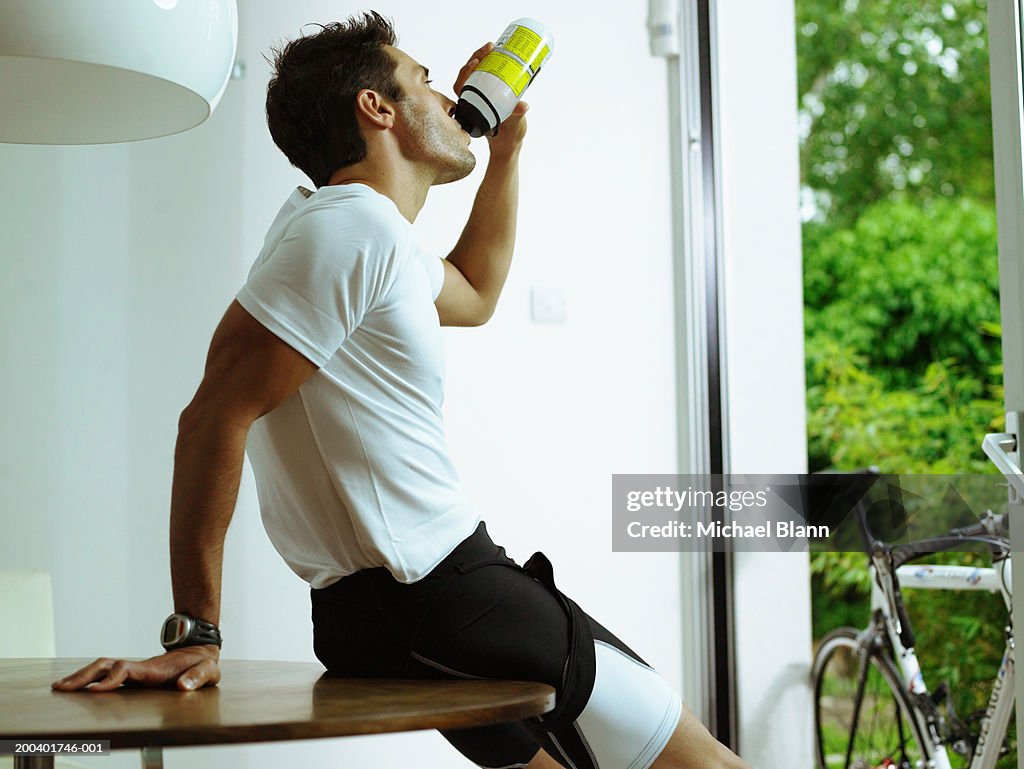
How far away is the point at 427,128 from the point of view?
1342mm

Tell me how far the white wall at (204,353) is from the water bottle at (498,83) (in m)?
1.15

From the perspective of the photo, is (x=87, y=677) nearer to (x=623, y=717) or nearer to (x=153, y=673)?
(x=153, y=673)

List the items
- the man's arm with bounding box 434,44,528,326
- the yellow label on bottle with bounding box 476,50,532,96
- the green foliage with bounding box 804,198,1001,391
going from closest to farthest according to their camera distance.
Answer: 1. the yellow label on bottle with bounding box 476,50,532,96
2. the man's arm with bounding box 434,44,528,326
3. the green foliage with bounding box 804,198,1001,391

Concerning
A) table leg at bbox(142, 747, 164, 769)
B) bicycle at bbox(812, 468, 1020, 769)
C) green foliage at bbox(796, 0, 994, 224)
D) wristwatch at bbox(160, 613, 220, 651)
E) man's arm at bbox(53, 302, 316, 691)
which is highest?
green foliage at bbox(796, 0, 994, 224)

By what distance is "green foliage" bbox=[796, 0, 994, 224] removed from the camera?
6.97 metres

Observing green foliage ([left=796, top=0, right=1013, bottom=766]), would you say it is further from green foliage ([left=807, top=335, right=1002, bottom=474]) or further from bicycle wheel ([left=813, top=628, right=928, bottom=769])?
bicycle wheel ([left=813, top=628, right=928, bottom=769])

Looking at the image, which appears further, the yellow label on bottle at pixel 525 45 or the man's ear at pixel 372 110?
the yellow label on bottle at pixel 525 45

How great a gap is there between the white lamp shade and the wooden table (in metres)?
0.53

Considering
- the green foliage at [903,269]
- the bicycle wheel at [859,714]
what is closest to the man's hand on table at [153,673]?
the bicycle wheel at [859,714]

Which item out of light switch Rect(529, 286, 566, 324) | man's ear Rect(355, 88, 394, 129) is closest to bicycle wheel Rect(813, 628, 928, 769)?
light switch Rect(529, 286, 566, 324)

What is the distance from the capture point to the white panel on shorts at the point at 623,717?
43.5 inches

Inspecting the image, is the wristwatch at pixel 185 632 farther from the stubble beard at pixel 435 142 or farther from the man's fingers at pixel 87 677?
the stubble beard at pixel 435 142

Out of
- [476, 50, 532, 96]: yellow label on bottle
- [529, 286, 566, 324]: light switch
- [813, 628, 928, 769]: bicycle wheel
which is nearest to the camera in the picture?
[476, 50, 532, 96]: yellow label on bottle

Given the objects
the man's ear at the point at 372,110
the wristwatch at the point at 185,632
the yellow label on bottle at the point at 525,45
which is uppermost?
the yellow label on bottle at the point at 525,45
